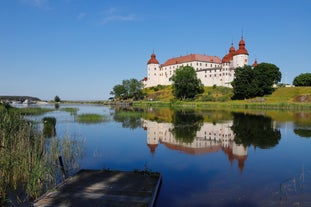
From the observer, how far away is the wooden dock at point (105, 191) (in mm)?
8305

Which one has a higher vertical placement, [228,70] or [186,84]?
[228,70]

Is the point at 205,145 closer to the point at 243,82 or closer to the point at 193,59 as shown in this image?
the point at 243,82

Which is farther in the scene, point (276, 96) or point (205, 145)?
point (276, 96)

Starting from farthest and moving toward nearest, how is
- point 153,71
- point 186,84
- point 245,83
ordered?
point 153,71
point 186,84
point 245,83

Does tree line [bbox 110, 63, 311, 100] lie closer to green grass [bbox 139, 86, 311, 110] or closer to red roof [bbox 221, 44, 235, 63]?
green grass [bbox 139, 86, 311, 110]

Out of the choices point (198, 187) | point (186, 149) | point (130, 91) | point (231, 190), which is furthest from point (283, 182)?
point (130, 91)

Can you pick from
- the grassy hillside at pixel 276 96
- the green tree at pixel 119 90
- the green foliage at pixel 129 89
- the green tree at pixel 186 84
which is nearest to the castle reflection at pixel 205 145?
the grassy hillside at pixel 276 96

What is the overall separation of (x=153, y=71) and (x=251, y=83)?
237 ft

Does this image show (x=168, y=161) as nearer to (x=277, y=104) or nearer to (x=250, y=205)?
(x=250, y=205)

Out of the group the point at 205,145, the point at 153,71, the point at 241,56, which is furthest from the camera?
the point at 153,71

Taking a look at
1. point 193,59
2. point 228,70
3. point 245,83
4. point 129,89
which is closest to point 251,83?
point 245,83

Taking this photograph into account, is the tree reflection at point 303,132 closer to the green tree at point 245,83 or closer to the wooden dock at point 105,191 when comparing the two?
the wooden dock at point 105,191

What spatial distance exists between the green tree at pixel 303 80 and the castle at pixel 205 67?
18568 mm

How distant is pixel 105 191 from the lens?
9242 millimetres
